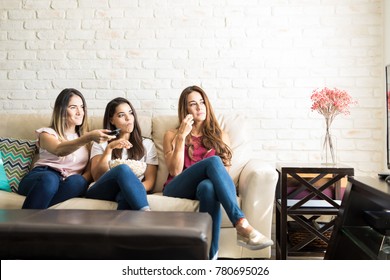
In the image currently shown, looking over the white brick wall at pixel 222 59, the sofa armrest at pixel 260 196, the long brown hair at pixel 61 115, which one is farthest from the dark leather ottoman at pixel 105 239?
the white brick wall at pixel 222 59

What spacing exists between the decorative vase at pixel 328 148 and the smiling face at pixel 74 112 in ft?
5.16

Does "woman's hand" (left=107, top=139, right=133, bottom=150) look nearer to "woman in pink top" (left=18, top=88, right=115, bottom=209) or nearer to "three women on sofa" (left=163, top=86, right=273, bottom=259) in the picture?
"woman in pink top" (left=18, top=88, right=115, bottom=209)

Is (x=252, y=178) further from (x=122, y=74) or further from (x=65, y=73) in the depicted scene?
(x=65, y=73)

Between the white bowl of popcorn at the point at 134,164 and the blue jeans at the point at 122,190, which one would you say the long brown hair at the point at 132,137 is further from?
the blue jeans at the point at 122,190

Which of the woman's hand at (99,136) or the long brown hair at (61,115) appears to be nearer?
the woman's hand at (99,136)

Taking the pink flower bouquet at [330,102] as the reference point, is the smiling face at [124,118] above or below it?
below

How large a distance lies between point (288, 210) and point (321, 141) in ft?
2.51

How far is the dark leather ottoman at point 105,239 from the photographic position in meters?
1.17

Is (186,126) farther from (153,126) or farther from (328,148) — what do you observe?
(328,148)

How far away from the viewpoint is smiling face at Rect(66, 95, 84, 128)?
2.53 m

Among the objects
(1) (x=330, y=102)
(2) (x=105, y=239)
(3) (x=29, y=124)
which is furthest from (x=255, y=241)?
(3) (x=29, y=124)

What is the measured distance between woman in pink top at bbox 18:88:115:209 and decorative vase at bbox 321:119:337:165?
1399 millimetres

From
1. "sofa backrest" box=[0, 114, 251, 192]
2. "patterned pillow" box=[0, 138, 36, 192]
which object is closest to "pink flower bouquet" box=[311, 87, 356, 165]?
"sofa backrest" box=[0, 114, 251, 192]
